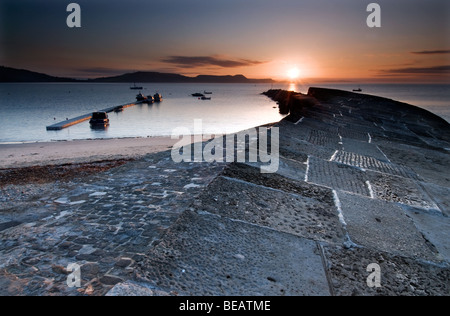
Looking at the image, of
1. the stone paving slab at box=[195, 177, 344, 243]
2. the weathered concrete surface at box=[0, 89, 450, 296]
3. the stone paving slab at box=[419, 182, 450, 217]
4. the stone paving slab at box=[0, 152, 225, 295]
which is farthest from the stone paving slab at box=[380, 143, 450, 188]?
the stone paving slab at box=[0, 152, 225, 295]

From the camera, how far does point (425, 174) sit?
26.0 ft

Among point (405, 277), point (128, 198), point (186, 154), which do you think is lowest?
point (405, 277)

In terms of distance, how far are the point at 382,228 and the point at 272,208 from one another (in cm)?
166

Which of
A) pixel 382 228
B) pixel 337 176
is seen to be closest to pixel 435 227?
pixel 382 228

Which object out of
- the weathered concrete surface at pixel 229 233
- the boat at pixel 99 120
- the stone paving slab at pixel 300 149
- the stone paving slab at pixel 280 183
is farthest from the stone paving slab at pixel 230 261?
the boat at pixel 99 120

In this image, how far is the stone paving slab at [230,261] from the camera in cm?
270

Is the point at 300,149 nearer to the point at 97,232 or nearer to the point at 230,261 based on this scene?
the point at 230,261

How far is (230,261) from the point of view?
121 inches

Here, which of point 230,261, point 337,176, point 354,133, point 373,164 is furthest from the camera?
point 354,133

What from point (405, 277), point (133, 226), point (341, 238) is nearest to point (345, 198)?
point (341, 238)

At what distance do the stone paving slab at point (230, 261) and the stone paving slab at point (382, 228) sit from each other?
0.95 metres

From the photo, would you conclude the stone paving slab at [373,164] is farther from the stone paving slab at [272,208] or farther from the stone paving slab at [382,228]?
the stone paving slab at [272,208]

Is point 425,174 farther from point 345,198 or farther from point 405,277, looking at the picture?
point 405,277
